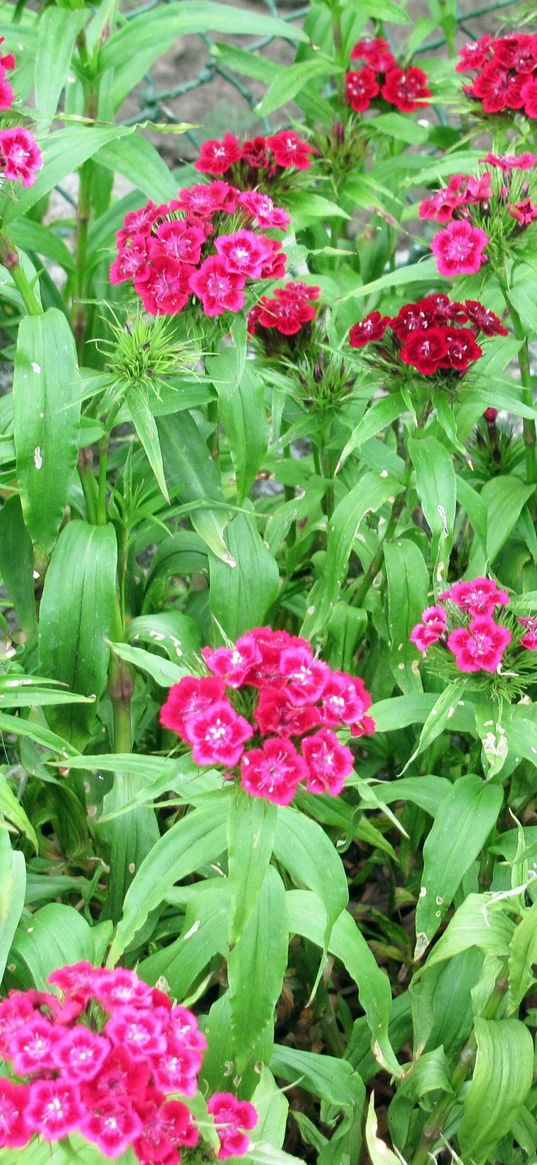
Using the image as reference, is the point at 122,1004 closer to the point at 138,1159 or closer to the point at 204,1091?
the point at 138,1159

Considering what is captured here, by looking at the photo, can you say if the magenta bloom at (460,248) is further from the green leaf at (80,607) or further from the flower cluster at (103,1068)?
the flower cluster at (103,1068)

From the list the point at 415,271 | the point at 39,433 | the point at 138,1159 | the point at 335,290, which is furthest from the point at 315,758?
the point at 335,290

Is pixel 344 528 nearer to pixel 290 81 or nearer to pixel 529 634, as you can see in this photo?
pixel 529 634

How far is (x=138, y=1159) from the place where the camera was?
5.10ft

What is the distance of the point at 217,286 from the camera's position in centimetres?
224

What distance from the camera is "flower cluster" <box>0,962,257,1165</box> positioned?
1448mm

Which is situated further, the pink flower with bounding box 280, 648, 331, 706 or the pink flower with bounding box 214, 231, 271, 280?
the pink flower with bounding box 214, 231, 271, 280

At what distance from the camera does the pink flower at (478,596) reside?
82.6 inches

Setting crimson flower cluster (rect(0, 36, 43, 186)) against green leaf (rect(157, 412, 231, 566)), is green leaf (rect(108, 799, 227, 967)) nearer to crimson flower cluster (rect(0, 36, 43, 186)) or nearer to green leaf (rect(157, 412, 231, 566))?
green leaf (rect(157, 412, 231, 566))

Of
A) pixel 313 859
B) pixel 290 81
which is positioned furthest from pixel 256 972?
pixel 290 81

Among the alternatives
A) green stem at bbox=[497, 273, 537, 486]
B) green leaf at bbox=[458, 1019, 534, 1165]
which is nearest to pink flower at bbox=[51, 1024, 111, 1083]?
green leaf at bbox=[458, 1019, 534, 1165]

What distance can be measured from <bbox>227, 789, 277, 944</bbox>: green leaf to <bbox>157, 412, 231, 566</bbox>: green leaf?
0.87 meters

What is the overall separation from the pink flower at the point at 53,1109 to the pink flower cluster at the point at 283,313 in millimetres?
1544

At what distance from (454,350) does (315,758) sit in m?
0.91
